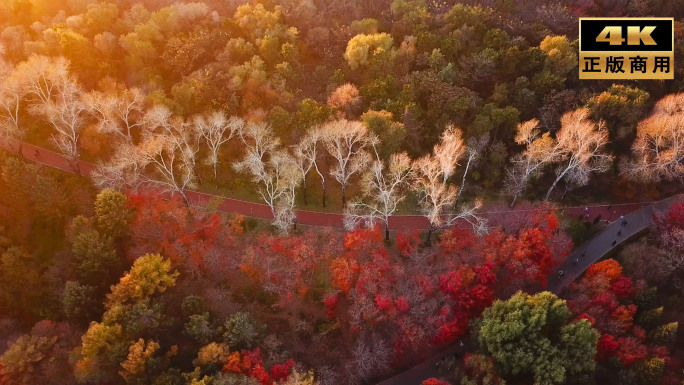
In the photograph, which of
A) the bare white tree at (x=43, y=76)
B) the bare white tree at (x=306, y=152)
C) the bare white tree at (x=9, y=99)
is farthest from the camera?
the bare white tree at (x=43, y=76)

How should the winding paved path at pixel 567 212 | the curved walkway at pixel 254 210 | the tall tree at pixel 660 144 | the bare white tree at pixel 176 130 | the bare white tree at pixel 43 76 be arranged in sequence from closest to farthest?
1. the bare white tree at pixel 176 130
2. the tall tree at pixel 660 144
3. the bare white tree at pixel 43 76
4. the winding paved path at pixel 567 212
5. the curved walkway at pixel 254 210

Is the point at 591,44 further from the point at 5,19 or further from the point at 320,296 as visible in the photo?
the point at 5,19

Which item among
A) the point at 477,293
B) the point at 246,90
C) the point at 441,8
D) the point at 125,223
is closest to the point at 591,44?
the point at 441,8

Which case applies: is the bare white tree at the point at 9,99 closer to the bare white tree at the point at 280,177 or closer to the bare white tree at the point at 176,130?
the bare white tree at the point at 176,130

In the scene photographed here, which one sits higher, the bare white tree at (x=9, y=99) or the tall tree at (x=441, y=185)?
the bare white tree at (x=9, y=99)

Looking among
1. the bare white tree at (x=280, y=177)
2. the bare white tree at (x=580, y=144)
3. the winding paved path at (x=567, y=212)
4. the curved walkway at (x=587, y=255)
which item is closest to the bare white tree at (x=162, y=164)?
the winding paved path at (x=567, y=212)
